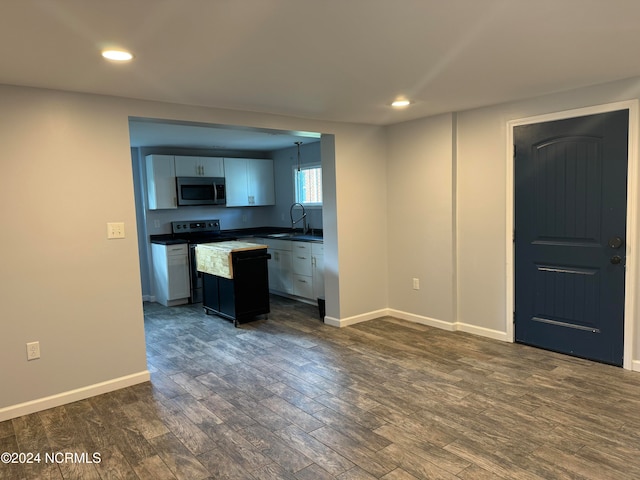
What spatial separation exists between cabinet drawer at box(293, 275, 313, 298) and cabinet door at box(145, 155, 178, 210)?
2044 millimetres

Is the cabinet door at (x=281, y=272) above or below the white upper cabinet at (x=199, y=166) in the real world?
below

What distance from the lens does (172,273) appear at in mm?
5836

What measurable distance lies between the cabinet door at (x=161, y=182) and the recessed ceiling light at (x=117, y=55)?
377 centimetres

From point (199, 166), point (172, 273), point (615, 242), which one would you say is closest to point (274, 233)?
point (199, 166)

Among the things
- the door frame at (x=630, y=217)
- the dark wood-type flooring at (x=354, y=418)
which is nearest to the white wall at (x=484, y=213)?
the dark wood-type flooring at (x=354, y=418)

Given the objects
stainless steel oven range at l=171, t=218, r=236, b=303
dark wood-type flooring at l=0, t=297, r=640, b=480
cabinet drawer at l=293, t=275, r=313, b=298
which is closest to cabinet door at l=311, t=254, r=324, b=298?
cabinet drawer at l=293, t=275, r=313, b=298

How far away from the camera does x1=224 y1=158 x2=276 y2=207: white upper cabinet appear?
6.80 m

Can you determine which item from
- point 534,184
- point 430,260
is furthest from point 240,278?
point 534,184

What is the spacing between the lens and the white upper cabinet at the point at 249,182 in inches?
268

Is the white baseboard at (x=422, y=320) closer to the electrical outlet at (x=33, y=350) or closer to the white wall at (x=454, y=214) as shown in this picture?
the white wall at (x=454, y=214)

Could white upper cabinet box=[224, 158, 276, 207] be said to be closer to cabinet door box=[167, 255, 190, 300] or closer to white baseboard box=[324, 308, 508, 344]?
cabinet door box=[167, 255, 190, 300]

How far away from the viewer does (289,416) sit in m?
2.80

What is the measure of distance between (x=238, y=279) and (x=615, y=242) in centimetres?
351

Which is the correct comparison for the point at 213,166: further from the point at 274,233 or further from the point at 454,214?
the point at 454,214
